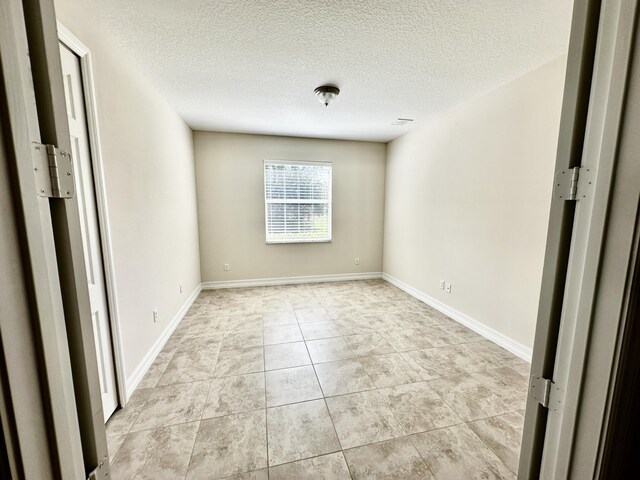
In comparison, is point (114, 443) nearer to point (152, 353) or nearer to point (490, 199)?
point (152, 353)

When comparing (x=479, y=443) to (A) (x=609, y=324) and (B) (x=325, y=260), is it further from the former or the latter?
(B) (x=325, y=260)

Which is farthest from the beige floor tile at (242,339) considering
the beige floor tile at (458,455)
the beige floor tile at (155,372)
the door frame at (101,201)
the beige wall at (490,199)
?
the beige wall at (490,199)

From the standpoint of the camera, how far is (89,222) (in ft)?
5.02

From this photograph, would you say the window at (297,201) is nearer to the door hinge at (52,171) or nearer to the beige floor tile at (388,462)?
the beige floor tile at (388,462)

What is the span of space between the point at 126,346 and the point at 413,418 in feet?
6.52

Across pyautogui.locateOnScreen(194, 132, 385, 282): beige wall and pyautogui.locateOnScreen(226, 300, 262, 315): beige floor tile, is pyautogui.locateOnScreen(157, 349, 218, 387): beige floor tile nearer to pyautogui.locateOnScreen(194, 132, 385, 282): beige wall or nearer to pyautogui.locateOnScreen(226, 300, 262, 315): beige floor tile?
pyautogui.locateOnScreen(226, 300, 262, 315): beige floor tile

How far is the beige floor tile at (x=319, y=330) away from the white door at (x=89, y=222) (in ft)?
5.19

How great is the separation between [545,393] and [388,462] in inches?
35.6

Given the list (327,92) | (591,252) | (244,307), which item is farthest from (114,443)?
(327,92)

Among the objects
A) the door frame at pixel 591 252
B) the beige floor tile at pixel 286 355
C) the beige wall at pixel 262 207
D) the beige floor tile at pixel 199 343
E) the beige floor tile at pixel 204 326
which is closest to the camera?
the door frame at pixel 591 252

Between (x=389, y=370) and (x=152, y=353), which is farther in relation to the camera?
(x=152, y=353)

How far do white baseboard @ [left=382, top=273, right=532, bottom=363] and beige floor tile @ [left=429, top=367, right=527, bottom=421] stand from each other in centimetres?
29

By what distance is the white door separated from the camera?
1416 mm

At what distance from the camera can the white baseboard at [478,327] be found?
7.73 ft
